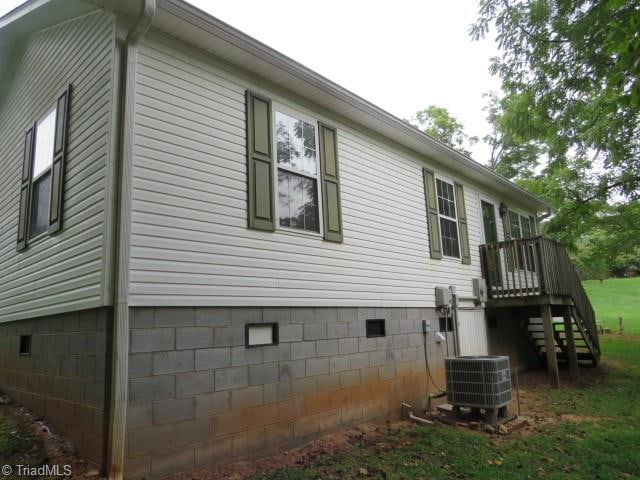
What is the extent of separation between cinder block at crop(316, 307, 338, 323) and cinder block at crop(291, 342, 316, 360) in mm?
356

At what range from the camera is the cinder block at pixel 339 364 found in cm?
586

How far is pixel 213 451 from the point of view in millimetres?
4340

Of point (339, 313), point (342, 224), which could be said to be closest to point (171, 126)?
point (342, 224)

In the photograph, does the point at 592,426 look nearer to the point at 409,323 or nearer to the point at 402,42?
the point at 409,323

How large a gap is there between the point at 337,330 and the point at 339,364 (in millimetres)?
454

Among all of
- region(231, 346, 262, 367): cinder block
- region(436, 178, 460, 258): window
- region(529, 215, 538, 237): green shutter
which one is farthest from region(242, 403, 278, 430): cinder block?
region(529, 215, 538, 237): green shutter

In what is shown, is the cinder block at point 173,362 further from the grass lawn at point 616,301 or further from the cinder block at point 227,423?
the grass lawn at point 616,301

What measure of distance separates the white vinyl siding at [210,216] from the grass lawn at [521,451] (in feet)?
6.15

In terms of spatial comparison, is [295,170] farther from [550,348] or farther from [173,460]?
[550,348]

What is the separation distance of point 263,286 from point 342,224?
72.5 inches

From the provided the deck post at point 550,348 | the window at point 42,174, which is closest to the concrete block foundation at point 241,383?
the window at point 42,174

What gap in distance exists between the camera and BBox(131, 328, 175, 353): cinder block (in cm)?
396

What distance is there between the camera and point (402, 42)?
40.4 feet

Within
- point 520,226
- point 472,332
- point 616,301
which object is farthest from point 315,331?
point 616,301
